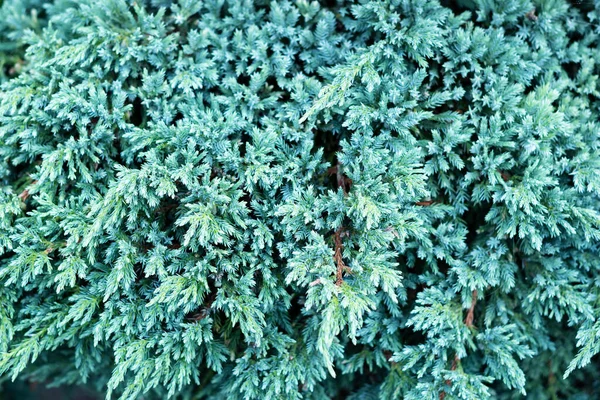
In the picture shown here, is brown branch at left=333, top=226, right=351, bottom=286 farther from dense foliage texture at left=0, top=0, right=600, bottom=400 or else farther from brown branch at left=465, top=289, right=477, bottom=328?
brown branch at left=465, top=289, right=477, bottom=328

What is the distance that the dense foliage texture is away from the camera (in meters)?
1.98

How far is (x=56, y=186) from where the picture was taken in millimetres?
2156

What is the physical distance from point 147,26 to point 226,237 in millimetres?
992

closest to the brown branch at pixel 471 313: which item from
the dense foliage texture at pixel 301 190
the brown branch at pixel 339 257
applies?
the dense foliage texture at pixel 301 190

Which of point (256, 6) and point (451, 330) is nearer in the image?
point (451, 330)

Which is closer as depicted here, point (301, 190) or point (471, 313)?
point (301, 190)

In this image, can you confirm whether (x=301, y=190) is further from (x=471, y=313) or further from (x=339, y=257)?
(x=471, y=313)

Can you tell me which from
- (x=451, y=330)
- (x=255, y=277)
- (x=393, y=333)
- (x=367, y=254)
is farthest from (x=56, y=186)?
(x=451, y=330)

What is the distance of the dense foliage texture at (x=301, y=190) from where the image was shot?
6.49 feet

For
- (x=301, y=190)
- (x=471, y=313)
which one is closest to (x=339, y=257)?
(x=301, y=190)

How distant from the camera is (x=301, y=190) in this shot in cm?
204

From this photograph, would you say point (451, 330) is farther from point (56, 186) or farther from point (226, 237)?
point (56, 186)

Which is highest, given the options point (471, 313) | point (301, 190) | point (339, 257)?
point (301, 190)

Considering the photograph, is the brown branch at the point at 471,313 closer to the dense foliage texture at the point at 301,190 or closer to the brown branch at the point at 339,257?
the dense foliage texture at the point at 301,190
